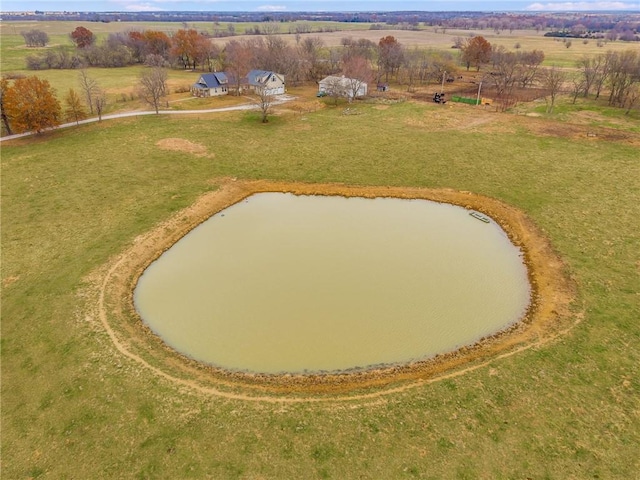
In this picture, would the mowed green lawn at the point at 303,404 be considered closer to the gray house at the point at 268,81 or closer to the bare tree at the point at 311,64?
the gray house at the point at 268,81

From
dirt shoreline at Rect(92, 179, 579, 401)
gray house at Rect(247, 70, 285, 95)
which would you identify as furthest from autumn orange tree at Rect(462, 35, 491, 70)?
dirt shoreline at Rect(92, 179, 579, 401)

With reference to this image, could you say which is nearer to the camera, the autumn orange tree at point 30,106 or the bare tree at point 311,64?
the autumn orange tree at point 30,106

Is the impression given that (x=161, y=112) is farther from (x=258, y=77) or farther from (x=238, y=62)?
(x=238, y=62)

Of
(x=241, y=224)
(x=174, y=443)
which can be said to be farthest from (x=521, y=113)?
(x=174, y=443)

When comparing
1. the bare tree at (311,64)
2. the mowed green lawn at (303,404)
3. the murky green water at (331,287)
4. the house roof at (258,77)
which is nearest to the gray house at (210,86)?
the house roof at (258,77)

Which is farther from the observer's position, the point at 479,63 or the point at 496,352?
the point at 479,63

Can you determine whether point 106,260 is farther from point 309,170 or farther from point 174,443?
point 309,170
